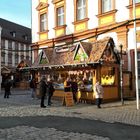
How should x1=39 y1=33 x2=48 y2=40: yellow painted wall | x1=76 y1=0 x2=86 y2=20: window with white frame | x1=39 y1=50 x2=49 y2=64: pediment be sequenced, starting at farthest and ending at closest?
x1=39 y1=33 x2=48 y2=40: yellow painted wall < x1=76 y1=0 x2=86 y2=20: window with white frame < x1=39 y1=50 x2=49 y2=64: pediment

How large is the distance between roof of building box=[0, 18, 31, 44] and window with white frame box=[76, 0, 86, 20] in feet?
149

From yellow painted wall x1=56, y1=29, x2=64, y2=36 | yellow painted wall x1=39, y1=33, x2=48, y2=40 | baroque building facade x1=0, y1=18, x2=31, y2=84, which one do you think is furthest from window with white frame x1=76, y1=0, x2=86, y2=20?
baroque building facade x1=0, y1=18, x2=31, y2=84

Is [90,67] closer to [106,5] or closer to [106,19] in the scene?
[106,19]

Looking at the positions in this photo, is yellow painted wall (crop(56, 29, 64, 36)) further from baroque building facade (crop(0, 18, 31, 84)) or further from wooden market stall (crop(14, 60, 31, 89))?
baroque building facade (crop(0, 18, 31, 84))

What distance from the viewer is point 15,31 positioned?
8038 cm

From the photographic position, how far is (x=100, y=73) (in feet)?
71.5

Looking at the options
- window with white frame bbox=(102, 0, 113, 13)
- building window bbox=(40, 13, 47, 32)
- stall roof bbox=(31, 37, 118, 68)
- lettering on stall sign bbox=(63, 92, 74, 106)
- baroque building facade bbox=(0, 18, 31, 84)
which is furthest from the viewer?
baroque building facade bbox=(0, 18, 31, 84)

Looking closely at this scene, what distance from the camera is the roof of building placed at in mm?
76488

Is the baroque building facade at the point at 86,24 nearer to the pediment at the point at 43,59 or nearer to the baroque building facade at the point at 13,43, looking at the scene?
the pediment at the point at 43,59

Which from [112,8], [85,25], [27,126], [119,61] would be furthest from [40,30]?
[27,126]

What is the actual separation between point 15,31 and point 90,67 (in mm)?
60364

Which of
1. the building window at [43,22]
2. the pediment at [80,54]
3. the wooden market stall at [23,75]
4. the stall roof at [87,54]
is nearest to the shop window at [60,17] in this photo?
the building window at [43,22]

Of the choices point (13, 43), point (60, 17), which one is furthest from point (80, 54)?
point (13, 43)

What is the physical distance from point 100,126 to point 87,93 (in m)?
9.40
